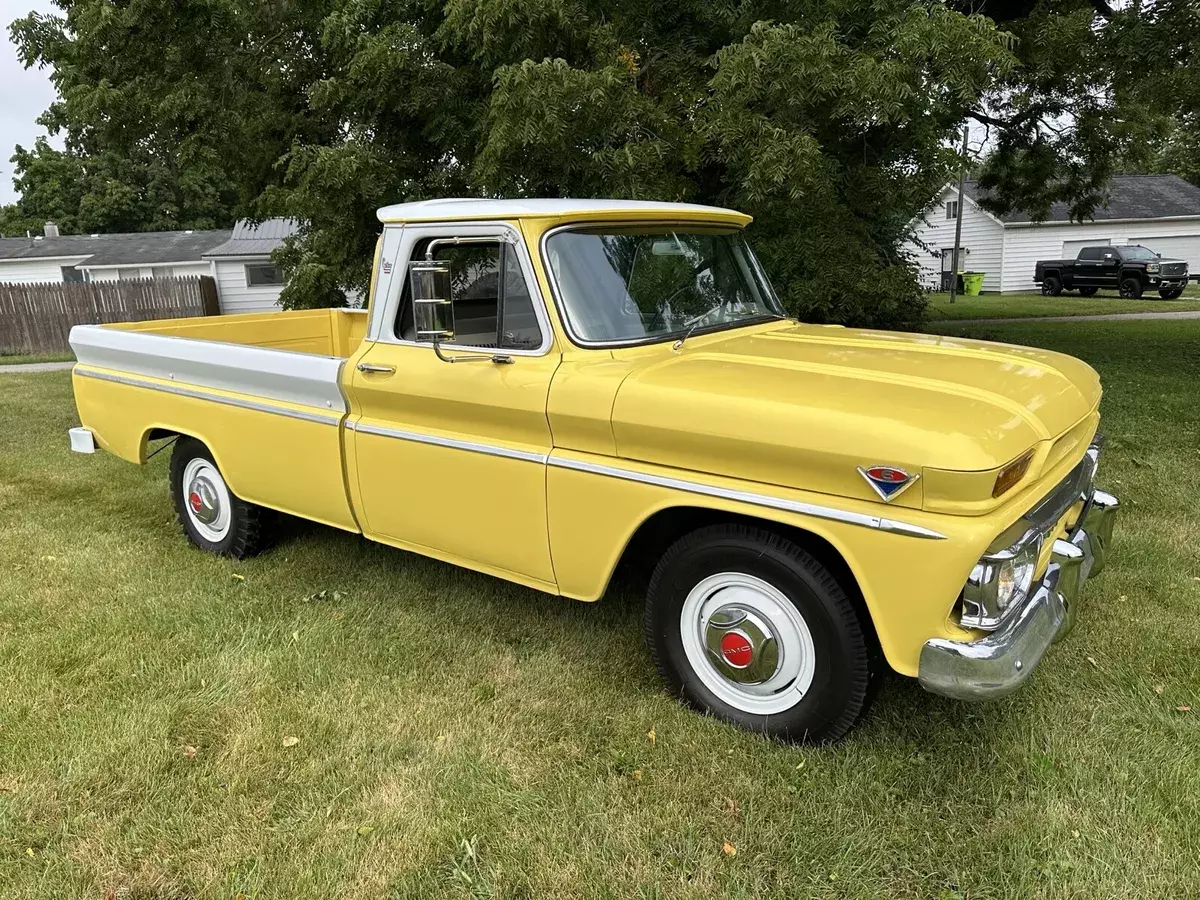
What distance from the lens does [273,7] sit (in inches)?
336

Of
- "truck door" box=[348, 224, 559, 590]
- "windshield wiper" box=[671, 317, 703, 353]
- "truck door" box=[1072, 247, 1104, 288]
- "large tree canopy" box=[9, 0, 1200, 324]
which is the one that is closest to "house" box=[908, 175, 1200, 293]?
"truck door" box=[1072, 247, 1104, 288]

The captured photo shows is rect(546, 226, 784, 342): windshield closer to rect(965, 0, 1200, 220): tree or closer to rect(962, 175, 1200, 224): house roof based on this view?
rect(965, 0, 1200, 220): tree

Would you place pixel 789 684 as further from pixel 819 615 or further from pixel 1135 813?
pixel 1135 813

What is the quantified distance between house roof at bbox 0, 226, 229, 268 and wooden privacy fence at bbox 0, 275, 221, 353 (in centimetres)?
600

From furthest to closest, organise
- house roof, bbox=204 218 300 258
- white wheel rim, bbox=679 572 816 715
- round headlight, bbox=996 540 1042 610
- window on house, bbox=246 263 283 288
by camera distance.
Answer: window on house, bbox=246 263 283 288
house roof, bbox=204 218 300 258
white wheel rim, bbox=679 572 816 715
round headlight, bbox=996 540 1042 610

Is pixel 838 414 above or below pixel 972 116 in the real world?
below

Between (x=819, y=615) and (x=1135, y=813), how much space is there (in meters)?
1.19

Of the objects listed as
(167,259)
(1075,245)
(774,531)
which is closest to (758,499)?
(774,531)

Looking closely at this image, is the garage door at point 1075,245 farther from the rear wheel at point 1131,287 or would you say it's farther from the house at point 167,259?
the house at point 167,259

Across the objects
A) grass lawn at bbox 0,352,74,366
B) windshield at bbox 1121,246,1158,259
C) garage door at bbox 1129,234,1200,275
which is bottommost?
garage door at bbox 1129,234,1200,275

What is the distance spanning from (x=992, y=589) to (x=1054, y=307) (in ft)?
73.1

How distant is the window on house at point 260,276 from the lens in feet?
76.2

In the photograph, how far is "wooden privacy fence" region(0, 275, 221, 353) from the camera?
18.2m

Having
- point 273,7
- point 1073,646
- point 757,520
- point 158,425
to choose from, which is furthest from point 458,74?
point 1073,646
